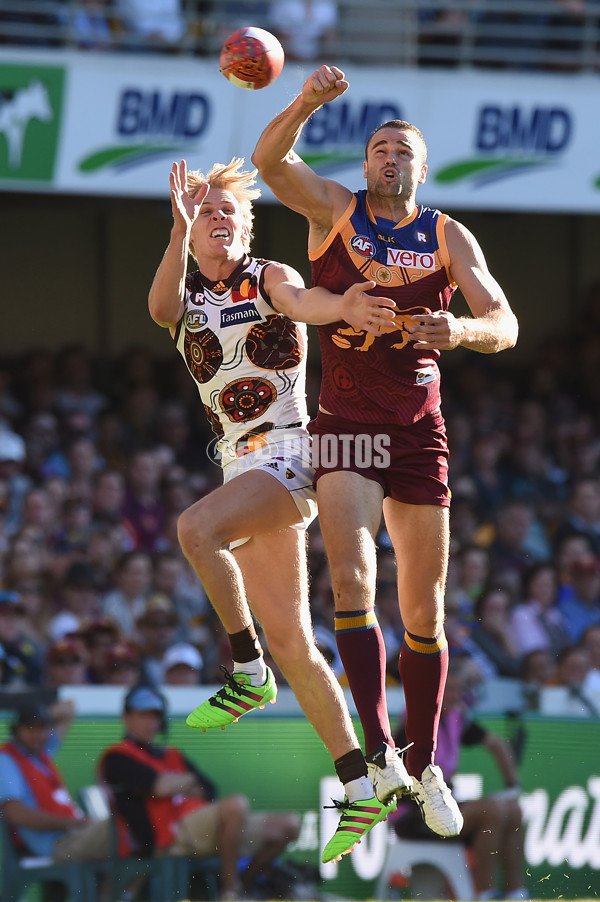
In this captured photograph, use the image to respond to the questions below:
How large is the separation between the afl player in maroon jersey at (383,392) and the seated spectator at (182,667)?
350 cm

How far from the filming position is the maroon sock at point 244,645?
6.41 meters

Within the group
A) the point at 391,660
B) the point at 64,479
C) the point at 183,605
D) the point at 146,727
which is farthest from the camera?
the point at 64,479

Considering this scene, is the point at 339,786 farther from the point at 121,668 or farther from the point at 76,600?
the point at 76,600

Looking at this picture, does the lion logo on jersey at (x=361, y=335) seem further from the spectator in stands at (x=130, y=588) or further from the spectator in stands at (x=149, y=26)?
the spectator in stands at (x=149, y=26)

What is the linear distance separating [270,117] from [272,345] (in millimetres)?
6505

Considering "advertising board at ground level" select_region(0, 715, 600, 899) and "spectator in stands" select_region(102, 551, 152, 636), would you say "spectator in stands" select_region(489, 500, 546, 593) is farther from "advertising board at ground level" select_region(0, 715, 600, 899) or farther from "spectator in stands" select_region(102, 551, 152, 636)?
"spectator in stands" select_region(102, 551, 152, 636)

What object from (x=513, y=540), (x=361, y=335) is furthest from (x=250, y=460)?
(x=513, y=540)

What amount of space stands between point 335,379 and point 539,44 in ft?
28.0

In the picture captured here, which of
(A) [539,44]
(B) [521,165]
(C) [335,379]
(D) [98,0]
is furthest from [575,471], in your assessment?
(C) [335,379]

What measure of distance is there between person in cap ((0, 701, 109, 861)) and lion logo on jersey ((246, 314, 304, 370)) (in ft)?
11.2

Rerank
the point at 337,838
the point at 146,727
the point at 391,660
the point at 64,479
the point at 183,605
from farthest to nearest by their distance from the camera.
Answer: the point at 64,479 → the point at 183,605 → the point at 391,660 → the point at 146,727 → the point at 337,838

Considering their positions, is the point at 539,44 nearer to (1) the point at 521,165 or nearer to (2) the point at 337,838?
(1) the point at 521,165

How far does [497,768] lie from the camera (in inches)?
370

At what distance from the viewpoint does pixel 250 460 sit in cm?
648
